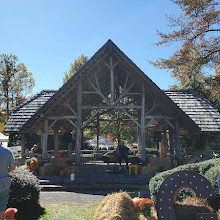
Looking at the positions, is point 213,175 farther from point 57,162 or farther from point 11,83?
point 11,83

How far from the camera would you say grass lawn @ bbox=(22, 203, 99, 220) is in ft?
17.1

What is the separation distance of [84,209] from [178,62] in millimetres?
11362

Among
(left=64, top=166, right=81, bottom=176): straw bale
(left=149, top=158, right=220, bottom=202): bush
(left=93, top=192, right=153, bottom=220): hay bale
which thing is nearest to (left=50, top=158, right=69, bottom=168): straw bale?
(left=64, top=166, right=81, bottom=176): straw bale

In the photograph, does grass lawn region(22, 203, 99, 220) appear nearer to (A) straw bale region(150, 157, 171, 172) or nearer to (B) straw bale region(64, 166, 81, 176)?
(B) straw bale region(64, 166, 81, 176)

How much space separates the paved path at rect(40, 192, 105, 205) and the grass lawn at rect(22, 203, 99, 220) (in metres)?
0.64

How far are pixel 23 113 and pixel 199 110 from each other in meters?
11.4

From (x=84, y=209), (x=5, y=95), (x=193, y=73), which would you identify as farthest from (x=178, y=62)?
(x=5, y=95)

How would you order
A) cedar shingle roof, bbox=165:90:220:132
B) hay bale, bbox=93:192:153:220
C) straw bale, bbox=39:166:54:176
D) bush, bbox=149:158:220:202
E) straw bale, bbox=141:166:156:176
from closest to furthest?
hay bale, bbox=93:192:153:220 < bush, bbox=149:158:220:202 < straw bale, bbox=141:166:156:176 < straw bale, bbox=39:166:54:176 < cedar shingle roof, bbox=165:90:220:132

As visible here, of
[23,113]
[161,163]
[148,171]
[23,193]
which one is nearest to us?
[23,193]

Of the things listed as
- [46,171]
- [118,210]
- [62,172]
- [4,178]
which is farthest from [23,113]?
[118,210]

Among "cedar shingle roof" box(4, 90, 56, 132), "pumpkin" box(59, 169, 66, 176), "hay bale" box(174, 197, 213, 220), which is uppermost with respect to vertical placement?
"cedar shingle roof" box(4, 90, 56, 132)

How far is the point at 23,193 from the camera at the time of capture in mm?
5480

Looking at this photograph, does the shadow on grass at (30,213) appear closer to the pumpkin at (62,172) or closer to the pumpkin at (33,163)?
the pumpkin at (62,172)

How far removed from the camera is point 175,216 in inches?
140
